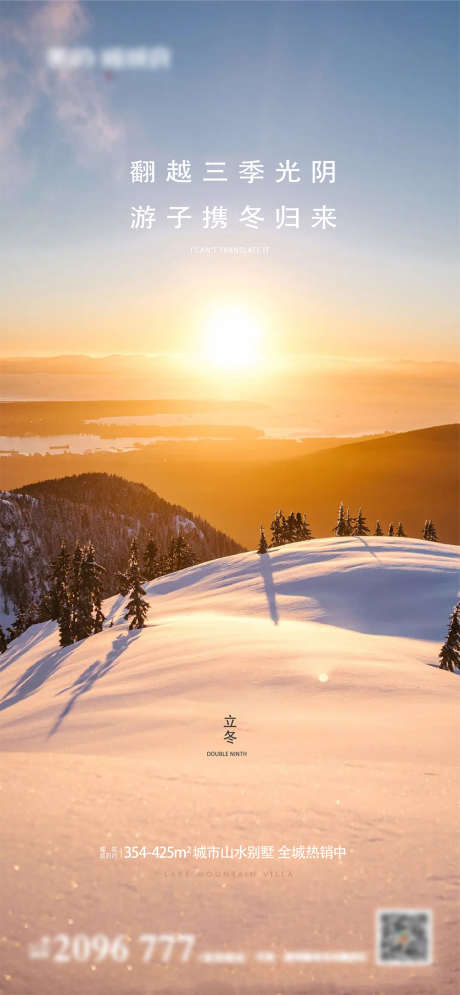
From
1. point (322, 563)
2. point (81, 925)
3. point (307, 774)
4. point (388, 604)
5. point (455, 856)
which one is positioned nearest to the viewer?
point (81, 925)

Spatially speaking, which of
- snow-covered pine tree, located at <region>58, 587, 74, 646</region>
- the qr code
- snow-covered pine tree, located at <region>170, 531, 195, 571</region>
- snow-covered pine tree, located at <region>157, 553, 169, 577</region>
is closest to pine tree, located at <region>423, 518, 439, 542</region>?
snow-covered pine tree, located at <region>170, 531, 195, 571</region>

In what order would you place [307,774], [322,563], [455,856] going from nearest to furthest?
1. [455,856]
2. [307,774]
3. [322,563]

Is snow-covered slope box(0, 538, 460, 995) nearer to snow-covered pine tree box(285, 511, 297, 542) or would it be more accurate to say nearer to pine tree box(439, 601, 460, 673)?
pine tree box(439, 601, 460, 673)

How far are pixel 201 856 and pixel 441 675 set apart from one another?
1546 cm

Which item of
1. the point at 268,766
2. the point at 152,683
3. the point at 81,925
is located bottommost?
the point at 152,683

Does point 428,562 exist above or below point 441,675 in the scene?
above

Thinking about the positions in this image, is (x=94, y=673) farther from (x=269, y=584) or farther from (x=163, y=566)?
(x=163, y=566)

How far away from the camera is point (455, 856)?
5.96m

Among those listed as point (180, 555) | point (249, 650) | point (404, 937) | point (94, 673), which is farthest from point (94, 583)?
point (404, 937)

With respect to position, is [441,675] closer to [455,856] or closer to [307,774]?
[307,774]

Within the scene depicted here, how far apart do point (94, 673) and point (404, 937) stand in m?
20.4

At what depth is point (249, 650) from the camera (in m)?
20.1

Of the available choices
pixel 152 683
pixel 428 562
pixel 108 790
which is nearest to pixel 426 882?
pixel 108 790

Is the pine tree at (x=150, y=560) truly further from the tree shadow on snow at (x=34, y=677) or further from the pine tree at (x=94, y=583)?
the tree shadow on snow at (x=34, y=677)
